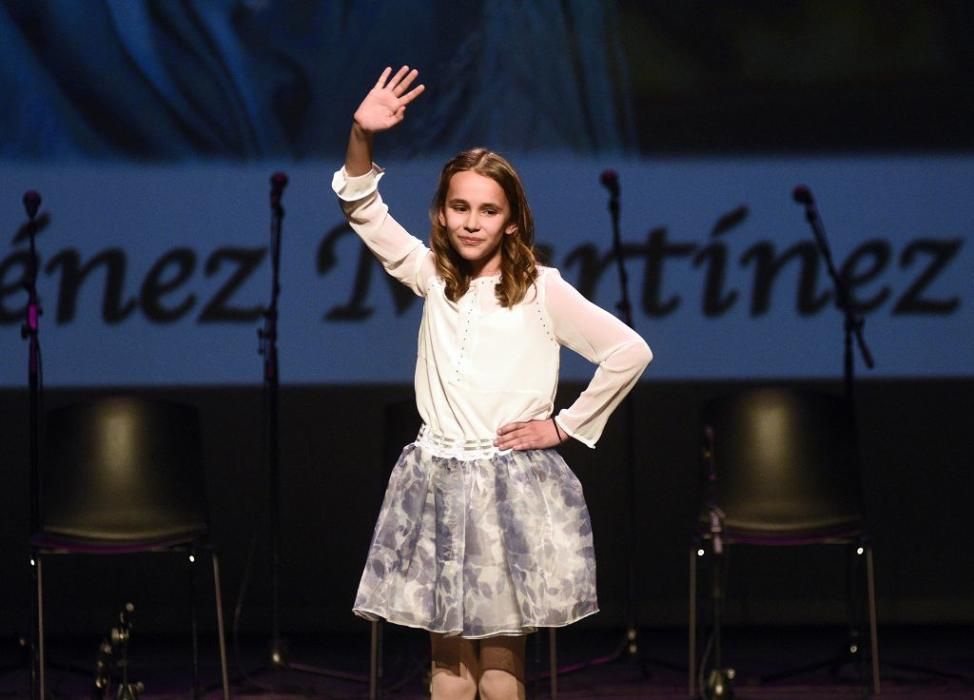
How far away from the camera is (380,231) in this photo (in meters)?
3.20

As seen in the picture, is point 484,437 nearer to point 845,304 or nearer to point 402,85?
point 402,85

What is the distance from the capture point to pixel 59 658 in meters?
5.10

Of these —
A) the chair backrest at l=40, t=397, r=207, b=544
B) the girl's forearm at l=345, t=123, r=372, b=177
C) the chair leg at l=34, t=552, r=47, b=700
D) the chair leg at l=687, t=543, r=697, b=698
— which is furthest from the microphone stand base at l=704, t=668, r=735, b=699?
the chair leg at l=34, t=552, r=47, b=700

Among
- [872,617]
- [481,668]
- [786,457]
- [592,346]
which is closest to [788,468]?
[786,457]

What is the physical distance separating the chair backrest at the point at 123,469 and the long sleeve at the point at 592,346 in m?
1.63

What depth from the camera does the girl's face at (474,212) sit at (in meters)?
3.08

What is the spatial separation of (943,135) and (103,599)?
3371mm

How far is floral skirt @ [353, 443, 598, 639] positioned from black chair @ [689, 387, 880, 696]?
1429 millimetres

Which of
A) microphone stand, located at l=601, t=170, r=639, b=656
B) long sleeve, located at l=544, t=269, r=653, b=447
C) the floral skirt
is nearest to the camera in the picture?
the floral skirt

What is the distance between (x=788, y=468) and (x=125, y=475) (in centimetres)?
204

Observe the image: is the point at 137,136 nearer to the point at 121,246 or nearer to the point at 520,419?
the point at 121,246

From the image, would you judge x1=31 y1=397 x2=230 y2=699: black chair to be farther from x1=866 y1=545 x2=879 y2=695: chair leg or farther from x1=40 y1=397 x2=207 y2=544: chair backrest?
x1=866 y1=545 x2=879 y2=695: chair leg

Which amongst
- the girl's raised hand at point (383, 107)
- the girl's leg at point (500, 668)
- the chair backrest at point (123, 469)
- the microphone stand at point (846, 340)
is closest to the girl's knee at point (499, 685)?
the girl's leg at point (500, 668)

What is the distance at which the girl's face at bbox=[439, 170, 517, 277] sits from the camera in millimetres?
3080
